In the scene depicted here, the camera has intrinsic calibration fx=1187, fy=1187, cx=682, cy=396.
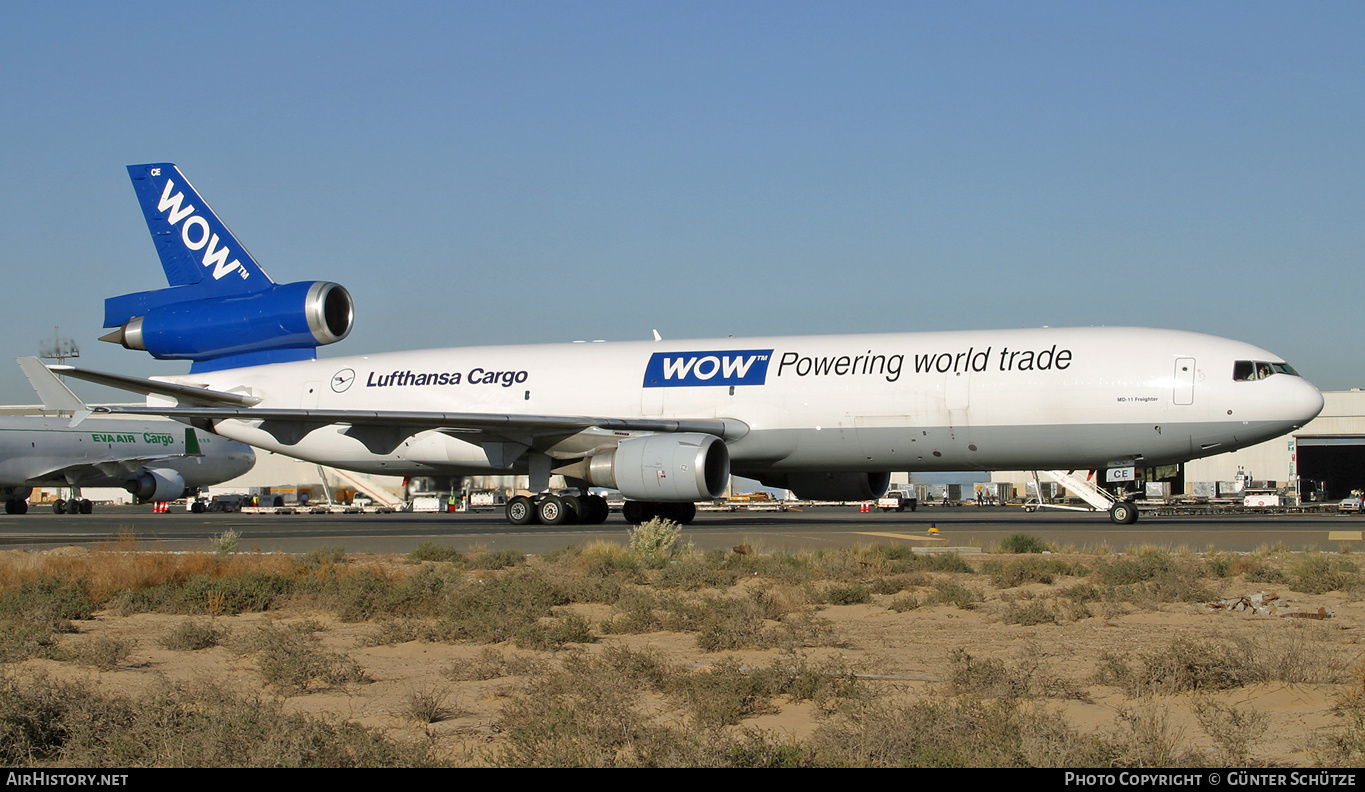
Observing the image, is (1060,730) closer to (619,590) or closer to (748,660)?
(748,660)

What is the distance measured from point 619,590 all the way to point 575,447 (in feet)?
41.5

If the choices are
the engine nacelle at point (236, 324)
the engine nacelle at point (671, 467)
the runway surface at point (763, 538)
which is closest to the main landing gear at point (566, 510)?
the runway surface at point (763, 538)

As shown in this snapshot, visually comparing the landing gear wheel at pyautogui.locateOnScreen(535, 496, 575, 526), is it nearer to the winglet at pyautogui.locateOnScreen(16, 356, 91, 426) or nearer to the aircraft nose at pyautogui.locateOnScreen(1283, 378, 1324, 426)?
the winglet at pyautogui.locateOnScreen(16, 356, 91, 426)

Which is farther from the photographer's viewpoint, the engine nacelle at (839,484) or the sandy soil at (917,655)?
the engine nacelle at (839,484)

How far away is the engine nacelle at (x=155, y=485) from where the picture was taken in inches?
2077

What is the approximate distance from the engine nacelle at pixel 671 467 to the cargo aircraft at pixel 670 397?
4cm

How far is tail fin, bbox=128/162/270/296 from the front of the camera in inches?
1109

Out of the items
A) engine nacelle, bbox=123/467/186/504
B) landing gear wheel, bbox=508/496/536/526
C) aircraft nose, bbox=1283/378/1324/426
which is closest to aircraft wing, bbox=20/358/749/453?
landing gear wheel, bbox=508/496/536/526

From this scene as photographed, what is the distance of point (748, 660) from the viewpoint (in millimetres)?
8102

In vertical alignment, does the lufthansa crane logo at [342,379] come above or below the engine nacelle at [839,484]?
above

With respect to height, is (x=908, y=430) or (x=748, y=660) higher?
(x=908, y=430)

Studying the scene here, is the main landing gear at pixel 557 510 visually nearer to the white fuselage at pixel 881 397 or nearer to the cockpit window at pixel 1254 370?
the white fuselage at pixel 881 397

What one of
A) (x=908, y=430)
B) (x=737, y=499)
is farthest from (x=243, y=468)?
(x=908, y=430)

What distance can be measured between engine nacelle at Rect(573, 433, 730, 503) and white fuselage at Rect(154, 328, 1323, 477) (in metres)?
1.52
